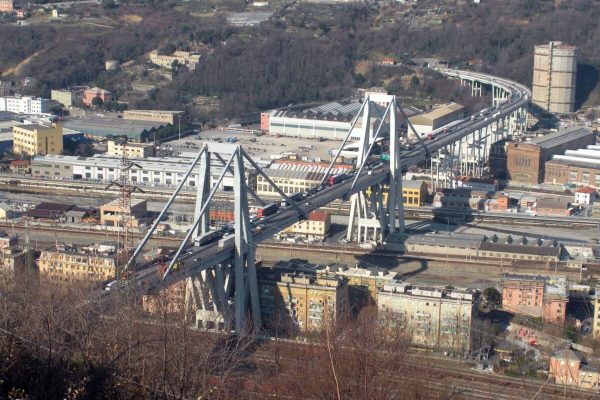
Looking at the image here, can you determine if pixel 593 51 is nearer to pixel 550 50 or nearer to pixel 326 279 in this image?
pixel 550 50

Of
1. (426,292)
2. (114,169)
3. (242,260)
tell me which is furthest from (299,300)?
(114,169)

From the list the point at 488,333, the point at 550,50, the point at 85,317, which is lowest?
the point at 488,333

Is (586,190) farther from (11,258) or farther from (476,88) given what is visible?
(476,88)

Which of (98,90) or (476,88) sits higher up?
(476,88)

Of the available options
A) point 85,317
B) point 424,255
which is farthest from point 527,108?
point 85,317

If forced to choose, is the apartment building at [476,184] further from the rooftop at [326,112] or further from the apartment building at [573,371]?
the apartment building at [573,371]

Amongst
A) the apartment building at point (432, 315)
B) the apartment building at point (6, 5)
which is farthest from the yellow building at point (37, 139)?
the apartment building at point (6, 5)

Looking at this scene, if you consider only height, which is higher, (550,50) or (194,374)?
→ (550,50)
